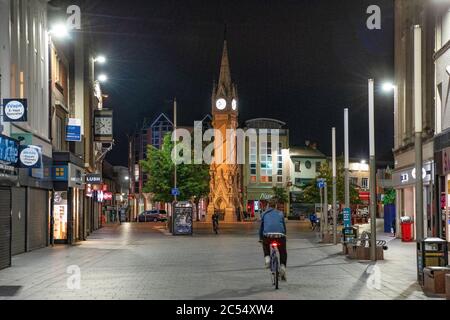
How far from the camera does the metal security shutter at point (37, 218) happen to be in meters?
29.0

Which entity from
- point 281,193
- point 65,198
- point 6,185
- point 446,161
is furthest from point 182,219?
point 281,193

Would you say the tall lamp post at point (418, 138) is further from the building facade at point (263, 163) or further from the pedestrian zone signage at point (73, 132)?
the building facade at point (263, 163)

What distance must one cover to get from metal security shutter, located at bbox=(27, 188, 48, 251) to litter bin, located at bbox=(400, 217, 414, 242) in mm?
16288

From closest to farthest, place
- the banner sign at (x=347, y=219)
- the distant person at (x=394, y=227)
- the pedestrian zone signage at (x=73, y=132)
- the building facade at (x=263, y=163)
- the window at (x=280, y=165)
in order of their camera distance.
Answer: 1. the banner sign at (x=347, y=219)
2. the pedestrian zone signage at (x=73, y=132)
3. the distant person at (x=394, y=227)
4. the building facade at (x=263, y=163)
5. the window at (x=280, y=165)

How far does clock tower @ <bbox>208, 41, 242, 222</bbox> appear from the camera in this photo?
8931cm

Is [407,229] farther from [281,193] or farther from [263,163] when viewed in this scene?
[263,163]

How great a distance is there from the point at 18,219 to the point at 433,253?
51.7ft

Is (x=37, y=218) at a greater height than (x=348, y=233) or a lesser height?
greater

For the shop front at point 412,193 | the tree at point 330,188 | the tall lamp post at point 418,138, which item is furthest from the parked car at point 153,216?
the tall lamp post at point 418,138

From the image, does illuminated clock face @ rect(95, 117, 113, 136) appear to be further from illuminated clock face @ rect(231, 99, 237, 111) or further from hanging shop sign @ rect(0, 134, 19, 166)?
illuminated clock face @ rect(231, 99, 237, 111)

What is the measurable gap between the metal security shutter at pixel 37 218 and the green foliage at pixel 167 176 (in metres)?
Result: 42.6

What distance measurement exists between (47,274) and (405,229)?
21226 millimetres

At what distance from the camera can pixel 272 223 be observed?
642 inches

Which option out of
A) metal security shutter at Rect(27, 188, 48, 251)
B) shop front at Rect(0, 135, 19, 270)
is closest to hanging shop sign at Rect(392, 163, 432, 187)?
metal security shutter at Rect(27, 188, 48, 251)
